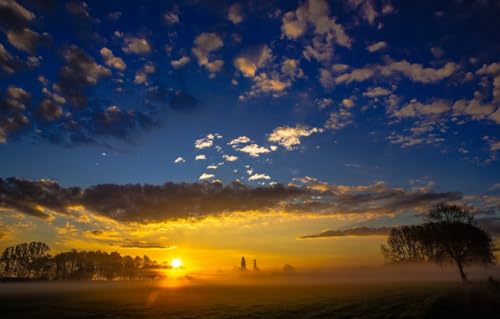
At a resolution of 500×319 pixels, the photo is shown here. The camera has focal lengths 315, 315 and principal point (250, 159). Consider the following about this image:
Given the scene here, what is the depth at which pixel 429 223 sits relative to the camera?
3519 inches

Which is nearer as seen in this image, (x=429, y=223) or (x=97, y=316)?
(x=97, y=316)

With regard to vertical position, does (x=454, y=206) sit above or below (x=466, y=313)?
above

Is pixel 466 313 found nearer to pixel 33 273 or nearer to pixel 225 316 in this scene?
pixel 225 316

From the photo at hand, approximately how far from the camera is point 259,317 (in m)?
30.8

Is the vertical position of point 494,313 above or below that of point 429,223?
below

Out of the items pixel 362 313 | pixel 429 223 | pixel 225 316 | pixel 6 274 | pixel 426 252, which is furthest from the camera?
pixel 6 274

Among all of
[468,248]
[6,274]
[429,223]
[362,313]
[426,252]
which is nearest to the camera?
[362,313]

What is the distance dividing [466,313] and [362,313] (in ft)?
27.9

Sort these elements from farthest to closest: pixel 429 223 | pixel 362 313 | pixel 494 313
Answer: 1. pixel 429 223
2. pixel 362 313
3. pixel 494 313

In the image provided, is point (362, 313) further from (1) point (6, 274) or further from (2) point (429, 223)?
(1) point (6, 274)

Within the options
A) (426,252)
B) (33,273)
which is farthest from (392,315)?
(33,273)

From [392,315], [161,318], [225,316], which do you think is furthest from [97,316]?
[392,315]

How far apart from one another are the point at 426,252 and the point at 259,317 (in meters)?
91.7

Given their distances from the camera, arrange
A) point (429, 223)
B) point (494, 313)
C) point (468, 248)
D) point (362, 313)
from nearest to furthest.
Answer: point (494, 313) → point (362, 313) → point (468, 248) → point (429, 223)
